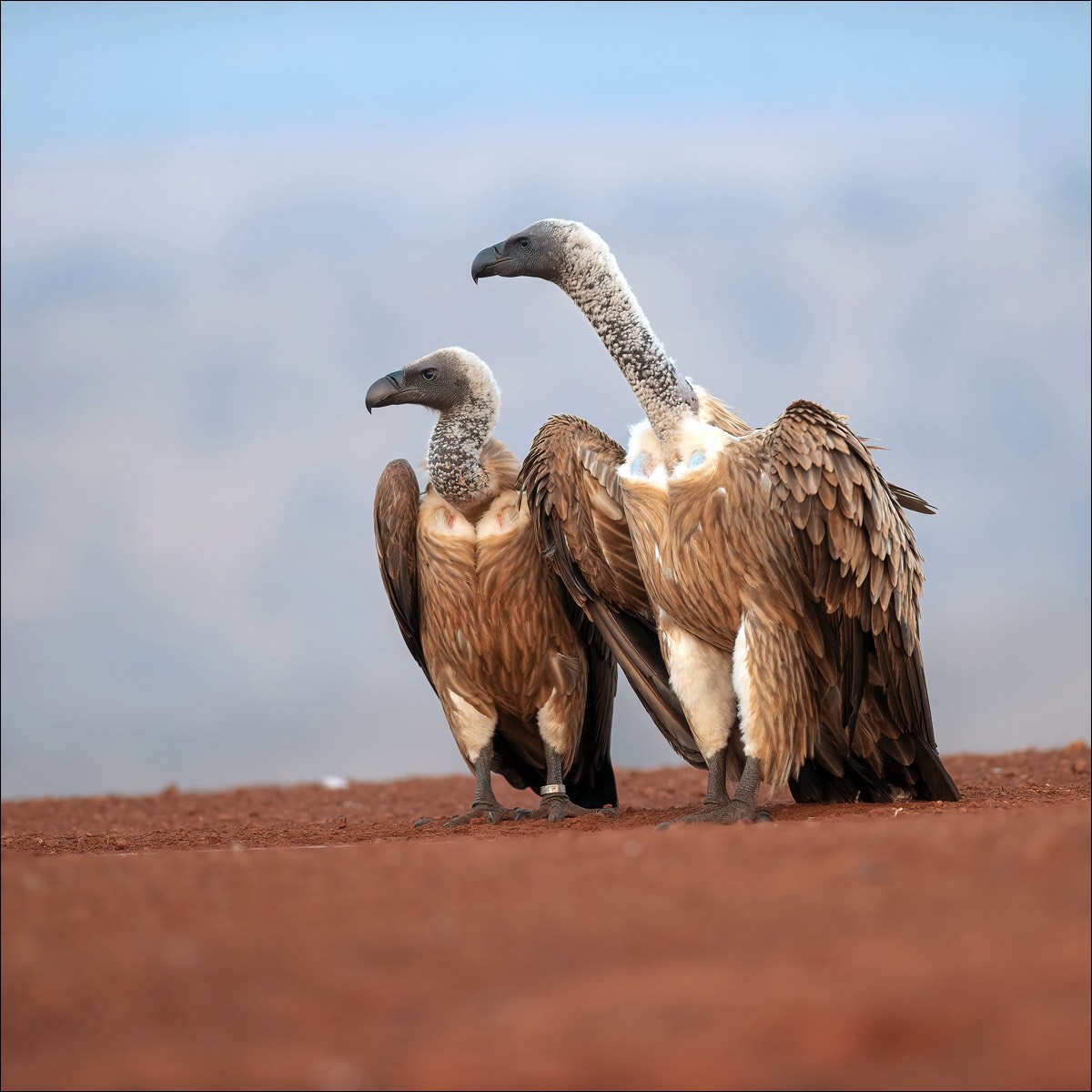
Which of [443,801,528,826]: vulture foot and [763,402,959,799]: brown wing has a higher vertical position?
[763,402,959,799]: brown wing

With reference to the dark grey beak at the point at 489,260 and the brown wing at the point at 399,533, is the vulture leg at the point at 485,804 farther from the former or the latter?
the dark grey beak at the point at 489,260

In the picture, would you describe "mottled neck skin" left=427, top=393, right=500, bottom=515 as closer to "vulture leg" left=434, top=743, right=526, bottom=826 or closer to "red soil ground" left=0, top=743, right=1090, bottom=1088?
"vulture leg" left=434, top=743, right=526, bottom=826

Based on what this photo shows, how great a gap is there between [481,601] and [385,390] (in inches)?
61.2

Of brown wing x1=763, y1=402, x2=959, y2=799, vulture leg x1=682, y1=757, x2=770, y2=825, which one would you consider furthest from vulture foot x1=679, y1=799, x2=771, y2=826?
brown wing x1=763, y1=402, x2=959, y2=799

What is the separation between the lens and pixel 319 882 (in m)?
4.41

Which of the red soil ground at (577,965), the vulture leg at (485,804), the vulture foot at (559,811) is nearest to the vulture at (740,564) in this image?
the vulture foot at (559,811)

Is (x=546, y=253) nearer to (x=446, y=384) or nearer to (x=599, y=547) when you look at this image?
(x=446, y=384)

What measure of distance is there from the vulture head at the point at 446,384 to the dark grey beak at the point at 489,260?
2.47 ft

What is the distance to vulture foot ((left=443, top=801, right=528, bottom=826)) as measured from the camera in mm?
8711

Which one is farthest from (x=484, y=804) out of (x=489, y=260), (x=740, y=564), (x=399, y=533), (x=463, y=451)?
(x=489, y=260)

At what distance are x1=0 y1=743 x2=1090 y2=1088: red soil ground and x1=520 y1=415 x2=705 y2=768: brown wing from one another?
324 cm

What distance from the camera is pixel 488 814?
28.8 ft

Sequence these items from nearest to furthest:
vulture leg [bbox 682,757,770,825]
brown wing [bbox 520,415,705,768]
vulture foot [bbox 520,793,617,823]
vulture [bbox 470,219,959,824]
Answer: vulture [bbox 470,219,959,824], vulture leg [bbox 682,757,770,825], brown wing [bbox 520,415,705,768], vulture foot [bbox 520,793,617,823]

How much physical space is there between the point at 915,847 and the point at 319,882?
1782 millimetres
